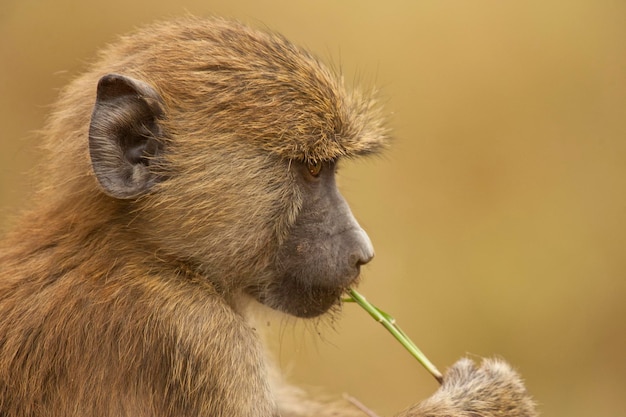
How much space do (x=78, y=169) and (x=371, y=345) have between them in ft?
18.7

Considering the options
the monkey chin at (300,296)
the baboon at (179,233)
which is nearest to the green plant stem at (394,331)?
the baboon at (179,233)

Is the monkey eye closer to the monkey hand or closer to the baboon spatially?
the baboon

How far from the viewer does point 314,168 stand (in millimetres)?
4570

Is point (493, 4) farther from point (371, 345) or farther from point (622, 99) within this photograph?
point (371, 345)

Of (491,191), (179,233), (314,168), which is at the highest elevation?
(314,168)

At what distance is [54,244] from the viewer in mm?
4367

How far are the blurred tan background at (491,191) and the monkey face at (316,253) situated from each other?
4976 millimetres

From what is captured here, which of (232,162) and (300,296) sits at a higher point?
(232,162)

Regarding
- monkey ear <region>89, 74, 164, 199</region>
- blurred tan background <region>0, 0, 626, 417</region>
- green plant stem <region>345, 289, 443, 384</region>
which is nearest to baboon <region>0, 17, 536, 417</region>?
monkey ear <region>89, 74, 164, 199</region>

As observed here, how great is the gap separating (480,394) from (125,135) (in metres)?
2.22

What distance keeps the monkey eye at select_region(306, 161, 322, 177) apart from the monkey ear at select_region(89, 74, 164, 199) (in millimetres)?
707

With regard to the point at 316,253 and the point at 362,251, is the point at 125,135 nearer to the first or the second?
the point at 316,253

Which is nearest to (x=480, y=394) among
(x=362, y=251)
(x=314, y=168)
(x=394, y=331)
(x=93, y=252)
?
(x=394, y=331)

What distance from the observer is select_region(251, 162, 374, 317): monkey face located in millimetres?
4461
